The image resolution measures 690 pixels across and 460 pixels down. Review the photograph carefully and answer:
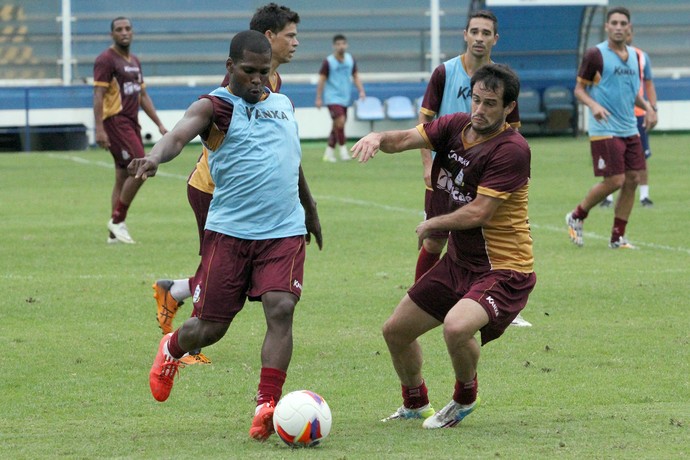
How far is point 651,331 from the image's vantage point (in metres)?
9.11

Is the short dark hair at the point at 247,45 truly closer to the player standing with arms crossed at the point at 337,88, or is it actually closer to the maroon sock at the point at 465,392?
the maroon sock at the point at 465,392

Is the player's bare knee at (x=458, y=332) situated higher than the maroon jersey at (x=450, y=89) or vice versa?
the maroon jersey at (x=450, y=89)

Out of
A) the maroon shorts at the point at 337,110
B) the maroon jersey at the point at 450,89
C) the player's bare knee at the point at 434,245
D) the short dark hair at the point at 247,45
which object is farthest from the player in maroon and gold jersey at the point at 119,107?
the maroon shorts at the point at 337,110

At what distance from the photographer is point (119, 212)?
14000 millimetres

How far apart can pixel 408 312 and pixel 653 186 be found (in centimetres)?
1415

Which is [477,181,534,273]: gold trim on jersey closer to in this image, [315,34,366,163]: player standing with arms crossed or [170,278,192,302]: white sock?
[170,278,192,302]: white sock

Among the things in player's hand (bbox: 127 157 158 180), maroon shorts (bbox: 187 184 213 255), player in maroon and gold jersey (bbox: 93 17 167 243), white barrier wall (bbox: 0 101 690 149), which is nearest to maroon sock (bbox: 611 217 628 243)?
player in maroon and gold jersey (bbox: 93 17 167 243)


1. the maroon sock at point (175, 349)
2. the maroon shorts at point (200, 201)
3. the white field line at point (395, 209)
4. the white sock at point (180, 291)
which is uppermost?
the maroon shorts at point (200, 201)

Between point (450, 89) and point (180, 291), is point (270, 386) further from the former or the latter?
point (450, 89)

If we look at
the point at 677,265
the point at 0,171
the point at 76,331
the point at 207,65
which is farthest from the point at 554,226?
the point at 207,65

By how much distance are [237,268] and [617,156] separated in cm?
759

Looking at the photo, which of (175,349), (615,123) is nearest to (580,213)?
(615,123)

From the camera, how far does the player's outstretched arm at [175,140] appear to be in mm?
5727

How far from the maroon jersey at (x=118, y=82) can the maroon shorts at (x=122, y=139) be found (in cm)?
7
